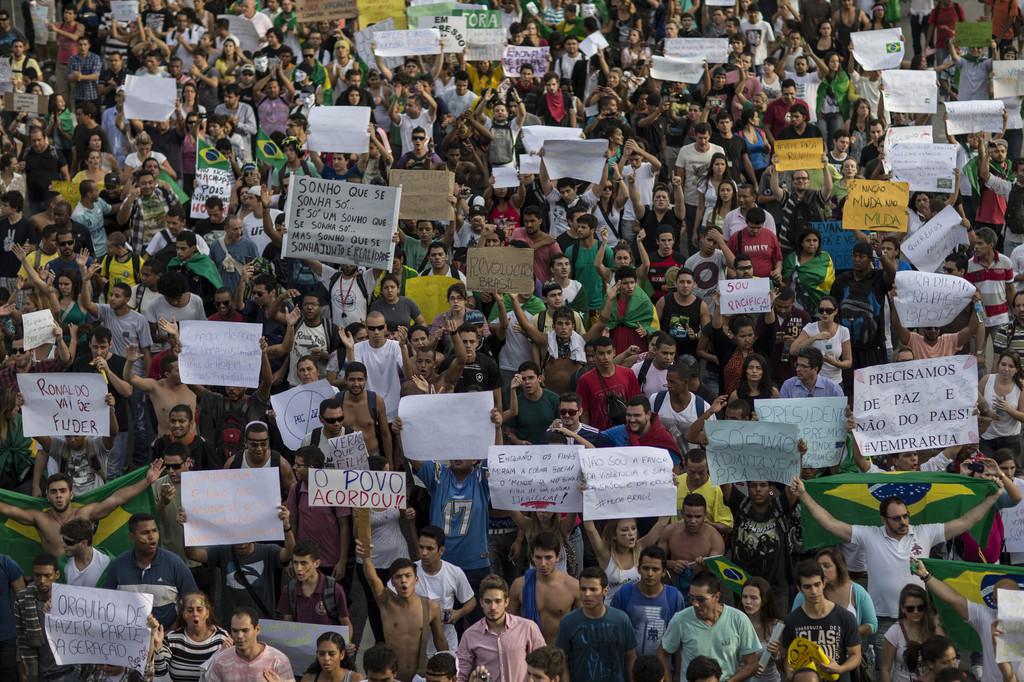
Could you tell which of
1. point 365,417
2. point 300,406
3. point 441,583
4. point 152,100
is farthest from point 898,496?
point 152,100

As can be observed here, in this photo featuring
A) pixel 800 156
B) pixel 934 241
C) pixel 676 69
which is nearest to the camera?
pixel 934 241

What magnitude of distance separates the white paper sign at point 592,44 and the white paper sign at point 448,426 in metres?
9.16

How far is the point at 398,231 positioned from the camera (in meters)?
15.5

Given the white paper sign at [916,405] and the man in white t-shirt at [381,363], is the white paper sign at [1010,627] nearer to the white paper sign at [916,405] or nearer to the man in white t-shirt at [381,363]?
the white paper sign at [916,405]

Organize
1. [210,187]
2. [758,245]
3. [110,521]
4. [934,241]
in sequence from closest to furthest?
1. [110,521]
2. [758,245]
3. [934,241]
4. [210,187]

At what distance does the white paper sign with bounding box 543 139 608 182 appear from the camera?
55.0ft

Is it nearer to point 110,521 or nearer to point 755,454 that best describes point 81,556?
point 110,521

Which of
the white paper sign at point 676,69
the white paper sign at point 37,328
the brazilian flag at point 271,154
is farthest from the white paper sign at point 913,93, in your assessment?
the white paper sign at point 37,328

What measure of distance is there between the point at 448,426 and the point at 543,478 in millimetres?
924

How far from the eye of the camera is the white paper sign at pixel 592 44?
2078 cm

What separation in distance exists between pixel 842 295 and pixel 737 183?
255 cm

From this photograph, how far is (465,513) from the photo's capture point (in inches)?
476

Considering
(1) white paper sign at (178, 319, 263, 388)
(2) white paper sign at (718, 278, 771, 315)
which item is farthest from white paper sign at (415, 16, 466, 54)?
(1) white paper sign at (178, 319, 263, 388)

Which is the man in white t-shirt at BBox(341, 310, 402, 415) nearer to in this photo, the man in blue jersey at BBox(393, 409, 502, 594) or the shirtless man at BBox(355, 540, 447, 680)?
the man in blue jersey at BBox(393, 409, 502, 594)
